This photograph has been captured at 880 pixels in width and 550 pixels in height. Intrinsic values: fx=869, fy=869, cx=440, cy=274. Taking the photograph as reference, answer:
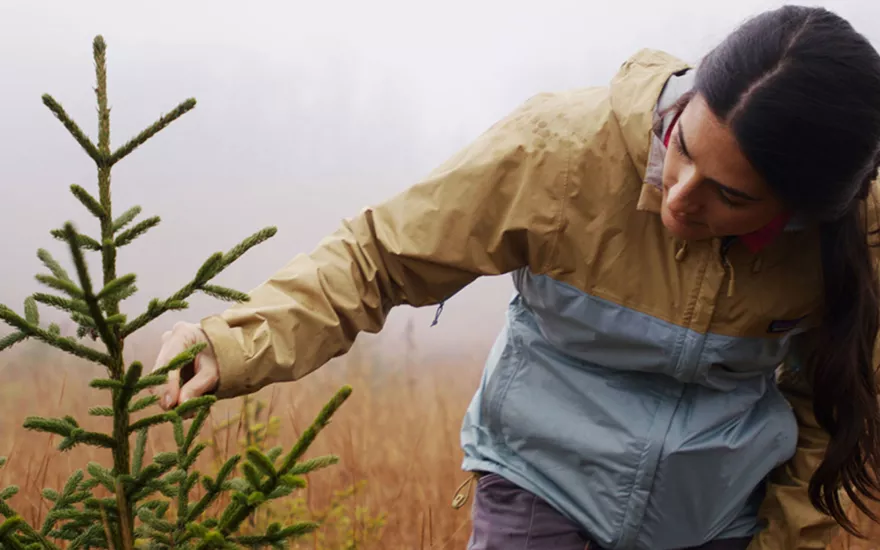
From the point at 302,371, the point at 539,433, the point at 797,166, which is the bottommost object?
the point at 539,433

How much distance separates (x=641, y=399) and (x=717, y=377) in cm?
17

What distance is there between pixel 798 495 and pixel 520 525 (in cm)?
66

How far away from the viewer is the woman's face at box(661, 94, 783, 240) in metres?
1.37

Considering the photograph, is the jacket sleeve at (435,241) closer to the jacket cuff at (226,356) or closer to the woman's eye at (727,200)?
the jacket cuff at (226,356)

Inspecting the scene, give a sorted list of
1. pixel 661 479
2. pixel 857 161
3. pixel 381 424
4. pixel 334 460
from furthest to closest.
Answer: pixel 381 424
pixel 661 479
pixel 857 161
pixel 334 460

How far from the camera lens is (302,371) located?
141cm

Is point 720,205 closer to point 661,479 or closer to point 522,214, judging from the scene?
point 522,214

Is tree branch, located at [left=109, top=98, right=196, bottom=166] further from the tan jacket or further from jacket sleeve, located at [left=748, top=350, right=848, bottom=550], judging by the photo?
jacket sleeve, located at [left=748, top=350, right=848, bottom=550]

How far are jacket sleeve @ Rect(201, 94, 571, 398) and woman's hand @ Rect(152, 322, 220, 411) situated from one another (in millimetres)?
145

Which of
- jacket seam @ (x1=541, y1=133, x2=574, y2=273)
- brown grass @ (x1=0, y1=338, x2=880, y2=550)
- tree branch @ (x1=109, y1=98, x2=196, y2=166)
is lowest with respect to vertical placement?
brown grass @ (x1=0, y1=338, x2=880, y2=550)

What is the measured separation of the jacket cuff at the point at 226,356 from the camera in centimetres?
126

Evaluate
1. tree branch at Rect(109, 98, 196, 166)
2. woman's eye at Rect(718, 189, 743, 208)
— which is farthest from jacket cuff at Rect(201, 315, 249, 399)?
woman's eye at Rect(718, 189, 743, 208)

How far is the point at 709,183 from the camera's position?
1.41m

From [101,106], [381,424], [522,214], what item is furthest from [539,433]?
[381,424]
